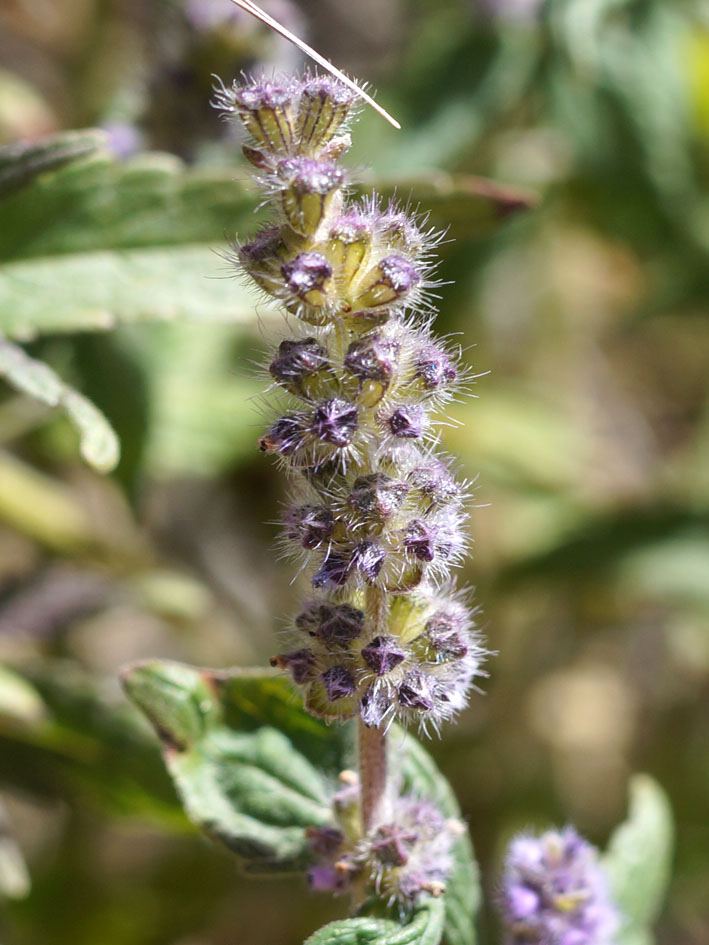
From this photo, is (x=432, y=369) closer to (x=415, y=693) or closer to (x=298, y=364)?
(x=298, y=364)

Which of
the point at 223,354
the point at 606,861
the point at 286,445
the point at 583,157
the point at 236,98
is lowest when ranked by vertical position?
the point at 606,861

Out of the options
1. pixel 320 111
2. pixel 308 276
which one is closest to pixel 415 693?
pixel 308 276

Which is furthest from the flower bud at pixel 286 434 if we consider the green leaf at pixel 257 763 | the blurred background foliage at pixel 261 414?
the blurred background foliage at pixel 261 414

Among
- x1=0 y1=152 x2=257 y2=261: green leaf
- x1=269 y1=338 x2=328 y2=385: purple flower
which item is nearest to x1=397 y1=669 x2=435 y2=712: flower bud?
x1=269 y1=338 x2=328 y2=385: purple flower

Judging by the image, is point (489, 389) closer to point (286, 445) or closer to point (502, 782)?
point (502, 782)

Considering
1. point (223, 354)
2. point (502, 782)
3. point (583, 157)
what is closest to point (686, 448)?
point (583, 157)
